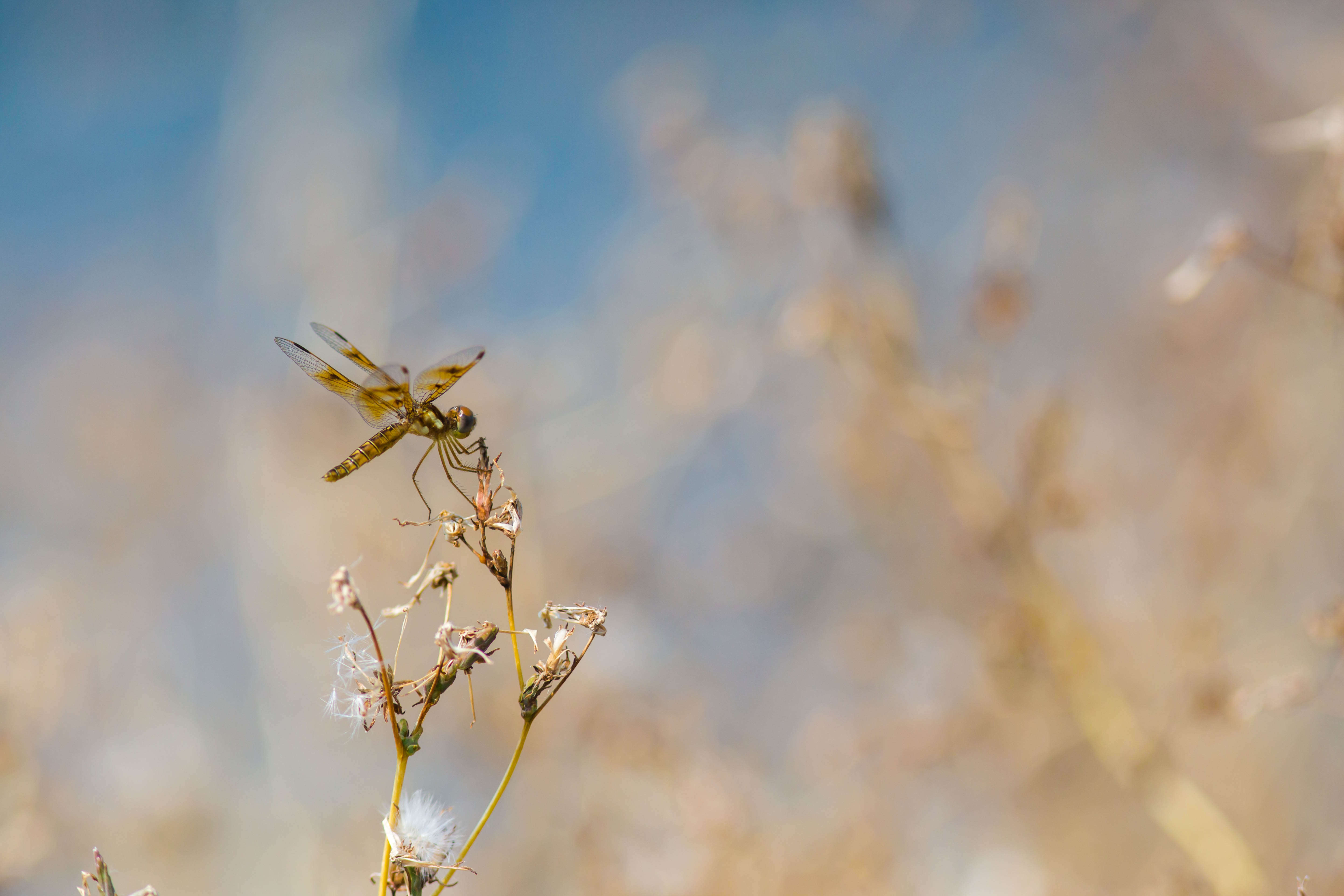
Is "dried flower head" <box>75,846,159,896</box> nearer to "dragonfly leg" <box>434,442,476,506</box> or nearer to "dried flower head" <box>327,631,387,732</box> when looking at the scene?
"dried flower head" <box>327,631,387,732</box>

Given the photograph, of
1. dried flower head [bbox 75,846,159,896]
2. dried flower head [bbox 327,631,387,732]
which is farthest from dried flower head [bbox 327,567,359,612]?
dried flower head [bbox 75,846,159,896]

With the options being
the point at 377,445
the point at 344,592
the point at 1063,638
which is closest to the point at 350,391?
the point at 377,445

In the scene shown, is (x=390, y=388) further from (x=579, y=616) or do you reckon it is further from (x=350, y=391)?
(x=579, y=616)

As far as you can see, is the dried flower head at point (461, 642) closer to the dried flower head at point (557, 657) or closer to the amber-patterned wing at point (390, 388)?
the dried flower head at point (557, 657)

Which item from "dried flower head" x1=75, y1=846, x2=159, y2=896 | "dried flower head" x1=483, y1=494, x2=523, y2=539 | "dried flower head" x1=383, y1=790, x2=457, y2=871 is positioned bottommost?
Result: "dried flower head" x1=75, y1=846, x2=159, y2=896

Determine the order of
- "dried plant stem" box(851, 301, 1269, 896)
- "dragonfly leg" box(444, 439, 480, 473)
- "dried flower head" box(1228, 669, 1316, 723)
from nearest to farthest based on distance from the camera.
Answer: "dried flower head" box(1228, 669, 1316, 723) < "dragonfly leg" box(444, 439, 480, 473) < "dried plant stem" box(851, 301, 1269, 896)

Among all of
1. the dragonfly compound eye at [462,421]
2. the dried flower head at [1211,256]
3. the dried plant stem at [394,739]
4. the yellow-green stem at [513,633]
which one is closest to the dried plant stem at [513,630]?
the yellow-green stem at [513,633]
